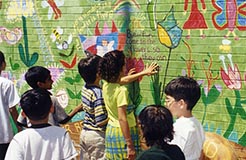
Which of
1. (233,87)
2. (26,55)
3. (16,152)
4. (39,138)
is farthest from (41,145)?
(26,55)

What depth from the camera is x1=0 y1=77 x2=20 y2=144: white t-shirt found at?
5797 mm

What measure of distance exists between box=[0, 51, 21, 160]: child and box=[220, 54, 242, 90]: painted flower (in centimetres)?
212

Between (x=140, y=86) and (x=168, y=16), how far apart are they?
90cm

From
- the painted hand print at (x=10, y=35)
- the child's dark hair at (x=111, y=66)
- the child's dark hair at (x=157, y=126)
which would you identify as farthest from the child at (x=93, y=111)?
the painted hand print at (x=10, y=35)

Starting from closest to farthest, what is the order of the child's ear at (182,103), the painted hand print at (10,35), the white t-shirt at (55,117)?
1. the child's ear at (182,103)
2. the white t-shirt at (55,117)
3. the painted hand print at (10,35)

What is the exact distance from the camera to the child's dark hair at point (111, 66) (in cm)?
535

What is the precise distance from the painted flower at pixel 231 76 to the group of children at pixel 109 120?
881 mm

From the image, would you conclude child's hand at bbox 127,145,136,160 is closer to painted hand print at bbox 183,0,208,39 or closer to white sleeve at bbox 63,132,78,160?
white sleeve at bbox 63,132,78,160

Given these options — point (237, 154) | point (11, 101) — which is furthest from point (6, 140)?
point (237, 154)

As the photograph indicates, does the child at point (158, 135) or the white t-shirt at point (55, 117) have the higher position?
the child at point (158, 135)

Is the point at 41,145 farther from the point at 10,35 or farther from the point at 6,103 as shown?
the point at 10,35

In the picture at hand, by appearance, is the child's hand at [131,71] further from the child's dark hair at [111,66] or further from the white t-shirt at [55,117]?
the white t-shirt at [55,117]

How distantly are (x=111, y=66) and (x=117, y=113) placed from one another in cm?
47

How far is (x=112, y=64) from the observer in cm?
534
